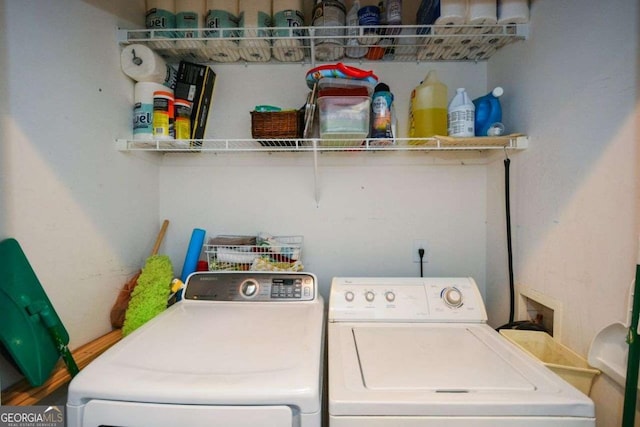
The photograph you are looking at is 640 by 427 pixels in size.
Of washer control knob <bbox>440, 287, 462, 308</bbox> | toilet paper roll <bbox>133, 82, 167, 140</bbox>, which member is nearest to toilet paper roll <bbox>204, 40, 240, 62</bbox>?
toilet paper roll <bbox>133, 82, 167, 140</bbox>

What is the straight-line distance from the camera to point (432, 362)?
0.94m

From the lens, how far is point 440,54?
5.25 feet

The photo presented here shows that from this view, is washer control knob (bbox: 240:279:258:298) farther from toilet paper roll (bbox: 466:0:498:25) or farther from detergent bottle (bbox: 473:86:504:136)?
toilet paper roll (bbox: 466:0:498:25)

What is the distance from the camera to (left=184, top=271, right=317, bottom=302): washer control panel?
135cm

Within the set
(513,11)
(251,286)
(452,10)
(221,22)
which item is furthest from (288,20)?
(251,286)

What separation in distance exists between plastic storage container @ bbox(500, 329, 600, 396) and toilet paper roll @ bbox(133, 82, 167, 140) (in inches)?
71.7

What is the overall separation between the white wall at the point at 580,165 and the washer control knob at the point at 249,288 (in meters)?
1.23

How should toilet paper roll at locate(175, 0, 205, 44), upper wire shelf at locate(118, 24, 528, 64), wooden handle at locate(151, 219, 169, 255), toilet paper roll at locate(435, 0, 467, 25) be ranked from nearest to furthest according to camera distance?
toilet paper roll at locate(435, 0, 467, 25) → upper wire shelf at locate(118, 24, 528, 64) → toilet paper roll at locate(175, 0, 205, 44) → wooden handle at locate(151, 219, 169, 255)

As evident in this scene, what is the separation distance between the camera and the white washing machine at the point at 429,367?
2.43 ft

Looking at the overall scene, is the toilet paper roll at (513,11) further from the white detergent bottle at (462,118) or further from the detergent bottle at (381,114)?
the detergent bottle at (381,114)

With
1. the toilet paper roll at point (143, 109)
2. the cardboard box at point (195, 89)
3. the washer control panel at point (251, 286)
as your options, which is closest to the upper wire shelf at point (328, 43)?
the cardboard box at point (195, 89)

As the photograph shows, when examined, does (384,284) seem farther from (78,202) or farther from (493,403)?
(78,202)

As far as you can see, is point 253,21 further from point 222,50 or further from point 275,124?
point 275,124

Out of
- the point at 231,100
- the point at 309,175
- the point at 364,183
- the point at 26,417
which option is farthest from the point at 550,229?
the point at 26,417
